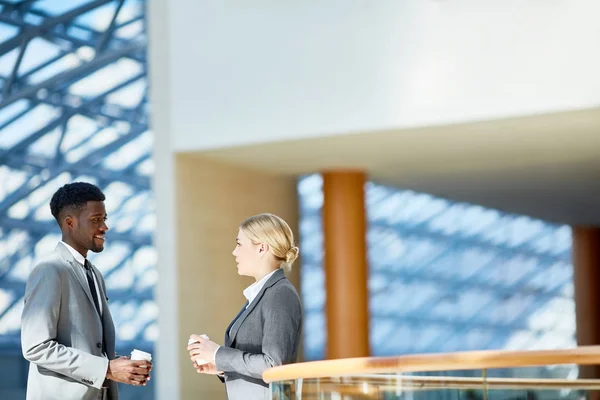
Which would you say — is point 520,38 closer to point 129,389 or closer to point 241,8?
point 241,8

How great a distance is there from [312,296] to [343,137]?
2971cm

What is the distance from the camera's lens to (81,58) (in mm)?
26531

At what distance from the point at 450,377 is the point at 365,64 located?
6.06m

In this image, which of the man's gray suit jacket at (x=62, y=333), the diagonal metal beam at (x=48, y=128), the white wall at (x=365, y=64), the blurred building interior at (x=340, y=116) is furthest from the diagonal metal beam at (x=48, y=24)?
the man's gray suit jacket at (x=62, y=333)

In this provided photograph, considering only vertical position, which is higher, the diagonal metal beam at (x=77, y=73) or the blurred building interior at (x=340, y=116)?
the diagonal metal beam at (x=77, y=73)

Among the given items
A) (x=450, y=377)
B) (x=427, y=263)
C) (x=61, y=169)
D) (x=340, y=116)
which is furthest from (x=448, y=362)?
(x=427, y=263)

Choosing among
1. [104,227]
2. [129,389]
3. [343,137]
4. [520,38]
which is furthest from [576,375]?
[129,389]

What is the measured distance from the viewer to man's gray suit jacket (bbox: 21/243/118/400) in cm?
501

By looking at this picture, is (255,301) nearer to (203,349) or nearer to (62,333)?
(203,349)

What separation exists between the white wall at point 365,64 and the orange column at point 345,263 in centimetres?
300

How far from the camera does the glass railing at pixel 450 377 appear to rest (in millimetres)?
5410

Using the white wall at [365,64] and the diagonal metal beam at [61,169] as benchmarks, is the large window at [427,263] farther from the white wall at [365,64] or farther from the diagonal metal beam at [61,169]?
the white wall at [365,64]

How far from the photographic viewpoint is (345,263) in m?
14.3

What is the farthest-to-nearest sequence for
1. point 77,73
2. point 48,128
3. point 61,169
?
point 61,169, point 48,128, point 77,73
